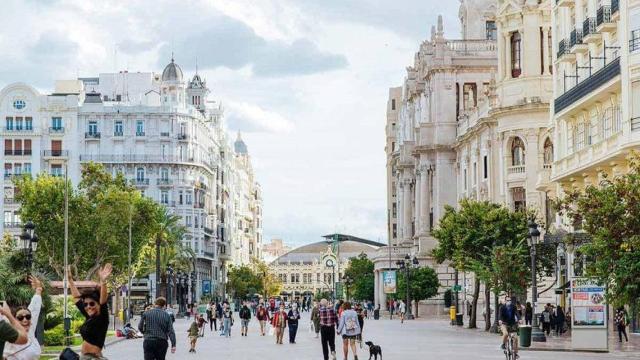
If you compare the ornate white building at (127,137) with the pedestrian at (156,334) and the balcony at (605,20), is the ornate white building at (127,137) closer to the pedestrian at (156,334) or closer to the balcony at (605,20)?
the balcony at (605,20)

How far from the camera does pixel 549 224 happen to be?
229 feet

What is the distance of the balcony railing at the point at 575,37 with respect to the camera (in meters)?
53.7

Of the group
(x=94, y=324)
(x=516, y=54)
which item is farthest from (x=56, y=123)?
(x=94, y=324)

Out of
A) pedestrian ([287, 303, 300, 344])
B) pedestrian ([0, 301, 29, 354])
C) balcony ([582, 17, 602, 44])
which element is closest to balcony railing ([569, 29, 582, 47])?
balcony ([582, 17, 602, 44])

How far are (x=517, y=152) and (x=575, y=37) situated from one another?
82.5 ft

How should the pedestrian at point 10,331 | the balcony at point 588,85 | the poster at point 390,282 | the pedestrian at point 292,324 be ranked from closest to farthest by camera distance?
the pedestrian at point 10,331, the balcony at point 588,85, the pedestrian at point 292,324, the poster at point 390,282

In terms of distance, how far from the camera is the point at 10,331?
13477 millimetres

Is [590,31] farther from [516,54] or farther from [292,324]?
[516,54]

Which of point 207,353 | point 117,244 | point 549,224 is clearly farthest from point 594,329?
point 117,244

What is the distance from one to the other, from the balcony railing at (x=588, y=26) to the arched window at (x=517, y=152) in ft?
82.1

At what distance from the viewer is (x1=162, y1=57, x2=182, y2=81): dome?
141 metres

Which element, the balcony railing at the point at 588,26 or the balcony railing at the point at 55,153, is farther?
the balcony railing at the point at 55,153

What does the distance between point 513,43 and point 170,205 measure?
6649cm

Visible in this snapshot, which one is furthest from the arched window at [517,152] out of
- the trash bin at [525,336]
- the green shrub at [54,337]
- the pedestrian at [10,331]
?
the pedestrian at [10,331]
